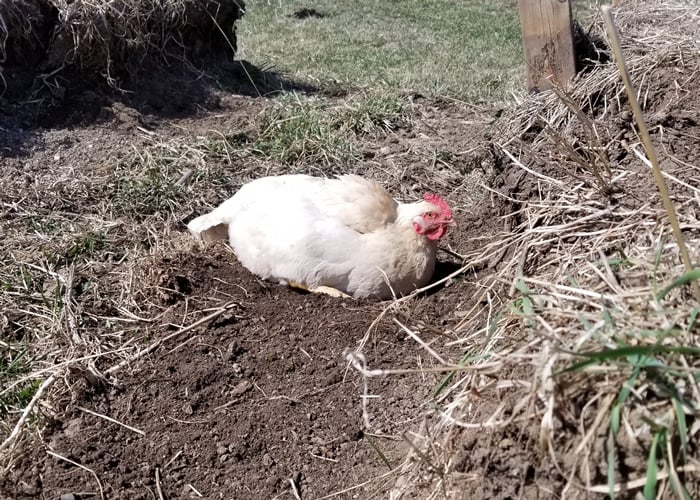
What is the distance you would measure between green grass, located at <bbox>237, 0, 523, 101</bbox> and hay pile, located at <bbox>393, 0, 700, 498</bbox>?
399cm

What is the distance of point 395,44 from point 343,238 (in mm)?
6600

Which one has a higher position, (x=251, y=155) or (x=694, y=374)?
(x=694, y=374)

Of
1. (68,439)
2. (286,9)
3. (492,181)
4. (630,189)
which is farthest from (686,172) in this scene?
(286,9)

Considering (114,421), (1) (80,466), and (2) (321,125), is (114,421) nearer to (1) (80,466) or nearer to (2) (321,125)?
(1) (80,466)

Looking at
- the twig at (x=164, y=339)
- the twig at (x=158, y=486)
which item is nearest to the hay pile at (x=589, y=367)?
the twig at (x=158, y=486)

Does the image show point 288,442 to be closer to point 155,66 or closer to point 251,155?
point 251,155

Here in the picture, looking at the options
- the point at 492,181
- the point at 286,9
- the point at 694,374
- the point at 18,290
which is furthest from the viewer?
the point at 286,9

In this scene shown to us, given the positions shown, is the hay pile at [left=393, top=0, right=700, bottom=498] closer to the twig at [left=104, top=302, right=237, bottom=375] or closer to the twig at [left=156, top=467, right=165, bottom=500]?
the twig at [left=156, top=467, right=165, bottom=500]

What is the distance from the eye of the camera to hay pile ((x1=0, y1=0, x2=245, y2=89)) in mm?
5129

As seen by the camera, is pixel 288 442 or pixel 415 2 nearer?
pixel 288 442

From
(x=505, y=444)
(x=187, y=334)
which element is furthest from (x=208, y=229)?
(x=505, y=444)

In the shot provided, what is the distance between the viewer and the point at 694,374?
1.49m

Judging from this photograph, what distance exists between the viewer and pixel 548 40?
13.6 feet

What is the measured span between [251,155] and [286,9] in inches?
270
